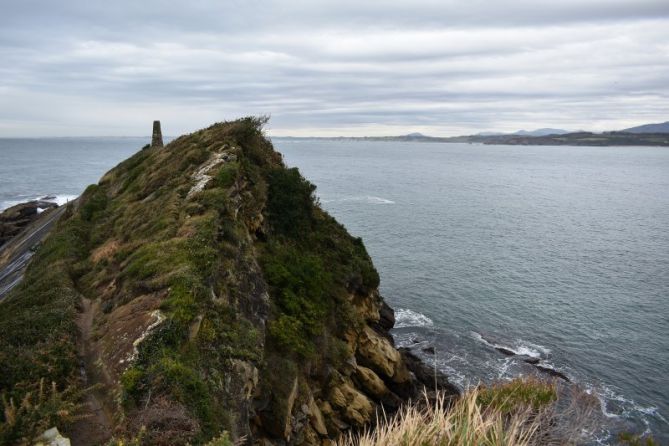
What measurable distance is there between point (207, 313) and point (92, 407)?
423 cm

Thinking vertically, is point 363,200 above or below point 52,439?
below

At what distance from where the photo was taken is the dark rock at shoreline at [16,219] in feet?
172

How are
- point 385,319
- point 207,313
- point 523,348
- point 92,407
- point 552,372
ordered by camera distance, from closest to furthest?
1. point 92,407
2. point 207,313
3. point 552,372
4. point 385,319
5. point 523,348

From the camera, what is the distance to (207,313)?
15344 millimetres

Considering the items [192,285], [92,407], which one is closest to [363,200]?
[192,285]

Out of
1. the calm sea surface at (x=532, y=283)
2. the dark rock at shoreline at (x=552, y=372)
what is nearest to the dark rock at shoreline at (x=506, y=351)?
the calm sea surface at (x=532, y=283)

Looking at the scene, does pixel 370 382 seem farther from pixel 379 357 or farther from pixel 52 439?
pixel 52 439

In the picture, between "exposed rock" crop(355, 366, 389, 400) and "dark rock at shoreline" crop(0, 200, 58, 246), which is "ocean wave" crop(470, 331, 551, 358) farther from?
"dark rock at shoreline" crop(0, 200, 58, 246)

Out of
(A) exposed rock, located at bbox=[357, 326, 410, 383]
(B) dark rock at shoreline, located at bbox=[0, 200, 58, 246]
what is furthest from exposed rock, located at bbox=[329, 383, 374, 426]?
(B) dark rock at shoreline, located at bbox=[0, 200, 58, 246]

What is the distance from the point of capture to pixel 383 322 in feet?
118

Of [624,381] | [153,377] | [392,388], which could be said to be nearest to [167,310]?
[153,377]

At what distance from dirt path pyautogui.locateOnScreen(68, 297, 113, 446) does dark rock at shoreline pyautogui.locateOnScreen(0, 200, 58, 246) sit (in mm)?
44379

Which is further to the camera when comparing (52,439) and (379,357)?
(379,357)

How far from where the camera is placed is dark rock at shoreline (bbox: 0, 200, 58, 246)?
5244 cm
